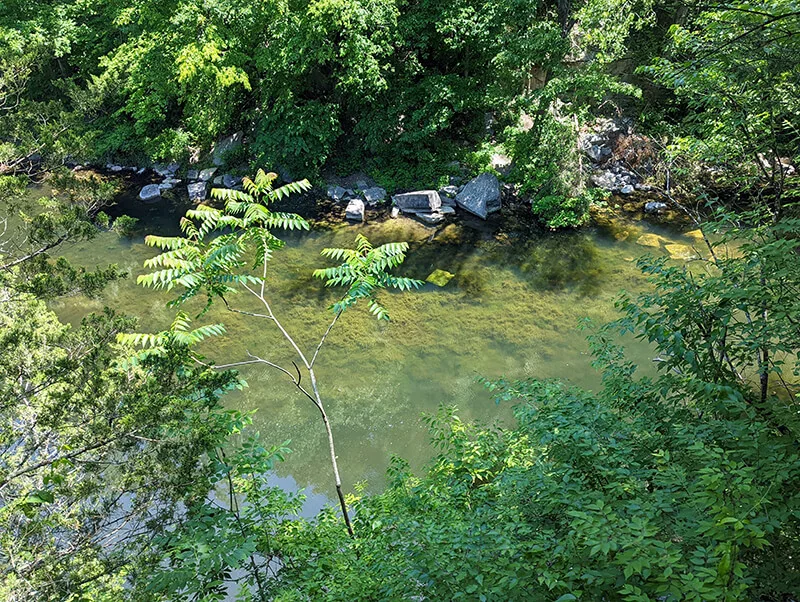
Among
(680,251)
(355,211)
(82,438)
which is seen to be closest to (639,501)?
(82,438)

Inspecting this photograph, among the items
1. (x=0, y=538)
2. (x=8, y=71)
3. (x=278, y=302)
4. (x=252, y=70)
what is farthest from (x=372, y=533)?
(x=252, y=70)

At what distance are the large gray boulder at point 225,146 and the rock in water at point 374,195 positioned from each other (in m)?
4.07

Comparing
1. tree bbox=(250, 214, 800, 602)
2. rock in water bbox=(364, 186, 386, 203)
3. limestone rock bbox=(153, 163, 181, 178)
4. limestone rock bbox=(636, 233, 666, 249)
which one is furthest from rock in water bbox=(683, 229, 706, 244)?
limestone rock bbox=(153, 163, 181, 178)

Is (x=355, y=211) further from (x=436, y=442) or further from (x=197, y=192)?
(x=436, y=442)

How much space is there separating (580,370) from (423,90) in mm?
8432

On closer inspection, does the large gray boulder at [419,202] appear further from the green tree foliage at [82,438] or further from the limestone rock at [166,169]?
the green tree foliage at [82,438]

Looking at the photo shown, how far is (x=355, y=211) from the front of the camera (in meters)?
13.1

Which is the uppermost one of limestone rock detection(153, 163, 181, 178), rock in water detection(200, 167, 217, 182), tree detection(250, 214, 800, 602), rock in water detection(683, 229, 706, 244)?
tree detection(250, 214, 800, 602)

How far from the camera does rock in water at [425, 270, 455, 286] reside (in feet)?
35.1

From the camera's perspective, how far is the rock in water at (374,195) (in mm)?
13656

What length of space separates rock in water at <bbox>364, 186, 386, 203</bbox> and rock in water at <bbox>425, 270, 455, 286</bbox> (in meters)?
3.47

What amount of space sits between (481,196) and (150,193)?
868 cm

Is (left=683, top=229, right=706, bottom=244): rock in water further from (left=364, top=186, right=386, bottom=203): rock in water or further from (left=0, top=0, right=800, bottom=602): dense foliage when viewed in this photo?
(left=364, top=186, right=386, bottom=203): rock in water

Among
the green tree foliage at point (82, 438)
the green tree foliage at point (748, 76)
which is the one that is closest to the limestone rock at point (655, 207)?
the green tree foliage at point (748, 76)
